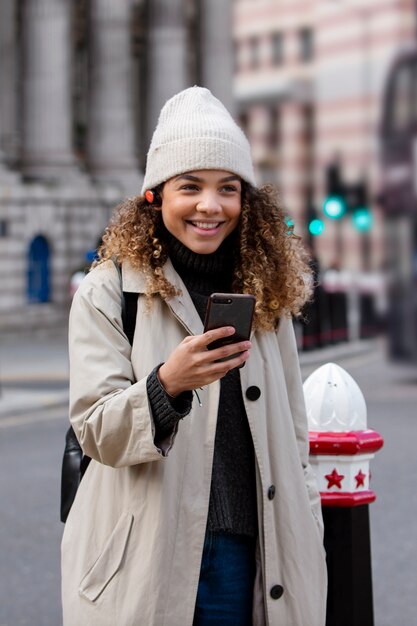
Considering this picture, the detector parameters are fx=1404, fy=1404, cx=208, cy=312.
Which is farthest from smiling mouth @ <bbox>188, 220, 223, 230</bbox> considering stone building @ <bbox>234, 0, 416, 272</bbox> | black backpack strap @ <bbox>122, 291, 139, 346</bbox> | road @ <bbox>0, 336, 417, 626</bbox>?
stone building @ <bbox>234, 0, 416, 272</bbox>

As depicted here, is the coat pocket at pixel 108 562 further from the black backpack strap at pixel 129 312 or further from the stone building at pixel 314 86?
the stone building at pixel 314 86

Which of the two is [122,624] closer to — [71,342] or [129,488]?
[129,488]

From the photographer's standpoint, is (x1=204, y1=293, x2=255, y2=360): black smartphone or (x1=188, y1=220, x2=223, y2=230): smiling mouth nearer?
(x1=204, y1=293, x2=255, y2=360): black smartphone

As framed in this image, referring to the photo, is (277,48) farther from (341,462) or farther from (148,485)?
(148,485)

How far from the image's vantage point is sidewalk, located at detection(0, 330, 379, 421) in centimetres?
1595

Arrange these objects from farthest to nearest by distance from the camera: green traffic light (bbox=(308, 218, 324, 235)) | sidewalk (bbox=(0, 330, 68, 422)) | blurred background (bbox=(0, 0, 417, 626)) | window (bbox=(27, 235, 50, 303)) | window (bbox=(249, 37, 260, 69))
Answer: window (bbox=(249, 37, 260, 69))
window (bbox=(27, 235, 50, 303))
green traffic light (bbox=(308, 218, 324, 235))
sidewalk (bbox=(0, 330, 68, 422))
blurred background (bbox=(0, 0, 417, 626))

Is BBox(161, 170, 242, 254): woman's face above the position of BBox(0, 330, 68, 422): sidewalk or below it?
above

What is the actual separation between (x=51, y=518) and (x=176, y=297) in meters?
6.02

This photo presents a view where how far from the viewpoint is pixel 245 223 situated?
3350 mm

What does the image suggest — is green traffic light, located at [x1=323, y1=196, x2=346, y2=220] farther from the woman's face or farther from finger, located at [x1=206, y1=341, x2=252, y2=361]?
finger, located at [x1=206, y1=341, x2=252, y2=361]

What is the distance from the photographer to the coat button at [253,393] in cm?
323

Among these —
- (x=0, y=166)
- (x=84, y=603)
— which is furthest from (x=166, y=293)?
(x=0, y=166)

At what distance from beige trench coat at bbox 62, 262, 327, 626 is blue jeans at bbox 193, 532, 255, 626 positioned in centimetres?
3

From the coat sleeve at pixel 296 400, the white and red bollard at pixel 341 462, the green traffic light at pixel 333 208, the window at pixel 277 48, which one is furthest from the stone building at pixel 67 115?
the window at pixel 277 48
